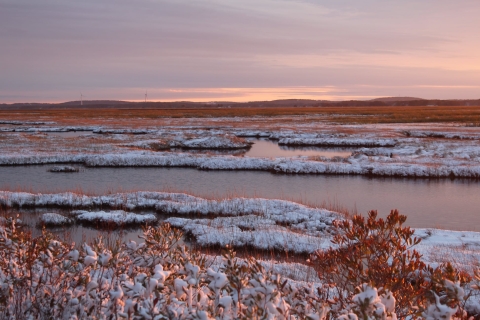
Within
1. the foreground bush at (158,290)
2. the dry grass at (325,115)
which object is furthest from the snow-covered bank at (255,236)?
the dry grass at (325,115)

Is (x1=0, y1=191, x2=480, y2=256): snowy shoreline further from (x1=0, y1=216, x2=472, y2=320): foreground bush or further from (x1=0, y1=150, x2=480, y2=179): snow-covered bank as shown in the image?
(x1=0, y1=150, x2=480, y2=179): snow-covered bank

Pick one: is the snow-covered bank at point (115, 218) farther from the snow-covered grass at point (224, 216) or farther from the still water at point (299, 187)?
the still water at point (299, 187)

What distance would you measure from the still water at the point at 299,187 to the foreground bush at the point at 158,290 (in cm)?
1388

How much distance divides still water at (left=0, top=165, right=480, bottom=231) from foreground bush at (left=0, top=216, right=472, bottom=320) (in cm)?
1388

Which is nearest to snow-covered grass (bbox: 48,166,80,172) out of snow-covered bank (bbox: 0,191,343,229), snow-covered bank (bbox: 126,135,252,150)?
snow-covered bank (bbox: 0,191,343,229)

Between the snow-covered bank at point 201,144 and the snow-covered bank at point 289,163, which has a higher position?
the snow-covered bank at point 201,144

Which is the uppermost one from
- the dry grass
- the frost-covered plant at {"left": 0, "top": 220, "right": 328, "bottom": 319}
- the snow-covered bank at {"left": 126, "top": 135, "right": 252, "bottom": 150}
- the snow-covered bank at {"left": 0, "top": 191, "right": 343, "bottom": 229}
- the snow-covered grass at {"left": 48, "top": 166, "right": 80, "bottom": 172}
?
the dry grass

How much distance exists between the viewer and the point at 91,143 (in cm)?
4041

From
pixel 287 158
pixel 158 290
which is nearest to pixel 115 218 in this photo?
pixel 158 290

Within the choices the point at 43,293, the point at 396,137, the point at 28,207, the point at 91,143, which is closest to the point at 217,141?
the point at 91,143

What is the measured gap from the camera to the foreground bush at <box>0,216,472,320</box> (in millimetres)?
3518

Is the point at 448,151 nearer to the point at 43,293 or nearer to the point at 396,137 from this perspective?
the point at 396,137

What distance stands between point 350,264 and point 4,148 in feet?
124

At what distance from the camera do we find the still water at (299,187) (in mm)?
19094
